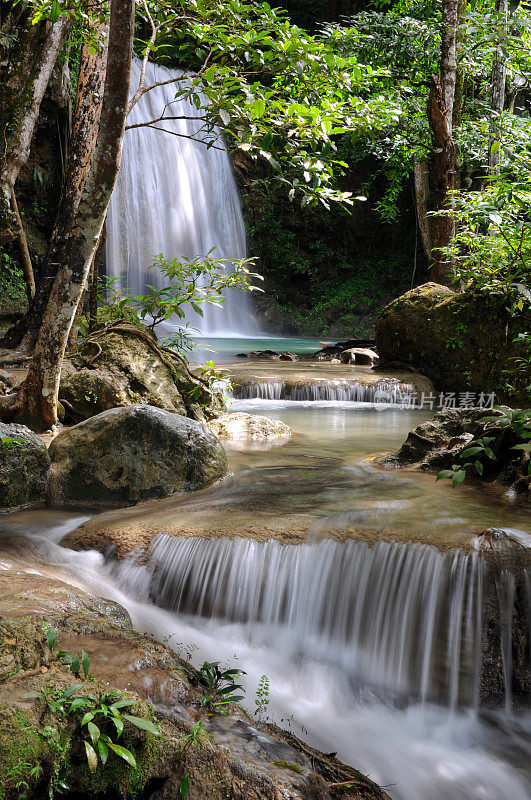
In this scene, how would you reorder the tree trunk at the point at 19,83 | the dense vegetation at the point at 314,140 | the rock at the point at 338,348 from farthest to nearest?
the rock at the point at 338,348
the tree trunk at the point at 19,83
the dense vegetation at the point at 314,140

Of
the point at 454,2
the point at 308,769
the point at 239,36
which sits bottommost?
the point at 308,769

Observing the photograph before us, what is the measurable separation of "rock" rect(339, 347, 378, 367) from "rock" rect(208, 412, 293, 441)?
5232 mm

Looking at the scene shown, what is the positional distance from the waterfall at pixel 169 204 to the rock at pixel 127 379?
9.14m

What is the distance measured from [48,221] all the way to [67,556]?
47.9 feet

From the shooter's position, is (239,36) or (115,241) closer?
(239,36)

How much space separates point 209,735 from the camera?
190cm

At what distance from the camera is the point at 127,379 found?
21.2 feet

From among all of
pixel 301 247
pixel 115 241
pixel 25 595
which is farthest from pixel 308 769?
pixel 301 247

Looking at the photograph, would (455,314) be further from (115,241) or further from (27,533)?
(115,241)

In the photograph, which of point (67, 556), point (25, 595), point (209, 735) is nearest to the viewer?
point (209, 735)

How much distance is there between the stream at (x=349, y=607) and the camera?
105 inches

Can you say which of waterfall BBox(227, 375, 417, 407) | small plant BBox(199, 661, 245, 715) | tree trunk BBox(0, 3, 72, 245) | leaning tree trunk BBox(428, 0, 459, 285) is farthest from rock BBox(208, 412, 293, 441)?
leaning tree trunk BBox(428, 0, 459, 285)

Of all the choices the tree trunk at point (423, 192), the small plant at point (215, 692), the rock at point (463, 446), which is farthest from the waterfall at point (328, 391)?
the tree trunk at point (423, 192)

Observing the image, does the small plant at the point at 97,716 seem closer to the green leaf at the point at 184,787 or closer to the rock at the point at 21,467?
the green leaf at the point at 184,787
